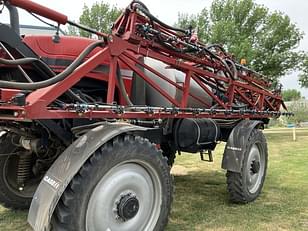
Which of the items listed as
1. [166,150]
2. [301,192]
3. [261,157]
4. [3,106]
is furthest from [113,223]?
[301,192]

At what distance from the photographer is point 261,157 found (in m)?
6.05

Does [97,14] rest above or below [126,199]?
above

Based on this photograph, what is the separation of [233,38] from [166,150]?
14.7m

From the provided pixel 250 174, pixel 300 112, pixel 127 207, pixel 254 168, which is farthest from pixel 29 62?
pixel 300 112

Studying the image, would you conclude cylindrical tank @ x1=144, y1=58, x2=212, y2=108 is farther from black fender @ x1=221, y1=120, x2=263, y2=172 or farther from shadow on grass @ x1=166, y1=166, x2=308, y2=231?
shadow on grass @ x1=166, y1=166, x2=308, y2=231

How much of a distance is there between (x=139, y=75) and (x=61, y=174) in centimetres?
159

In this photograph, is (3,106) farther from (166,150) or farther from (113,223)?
(166,150)

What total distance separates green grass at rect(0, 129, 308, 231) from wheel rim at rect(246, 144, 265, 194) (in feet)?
0.70

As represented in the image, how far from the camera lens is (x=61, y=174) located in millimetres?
3041

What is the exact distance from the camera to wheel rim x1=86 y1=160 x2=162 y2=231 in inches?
126

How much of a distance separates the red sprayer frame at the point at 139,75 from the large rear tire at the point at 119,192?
0.42m

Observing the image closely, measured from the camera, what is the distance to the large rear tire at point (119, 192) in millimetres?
2975

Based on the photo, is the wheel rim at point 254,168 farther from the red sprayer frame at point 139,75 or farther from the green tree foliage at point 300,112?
A: the green tree foliage at point 300,112

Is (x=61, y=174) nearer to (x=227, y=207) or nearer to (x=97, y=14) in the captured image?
(x=227, y=207)
